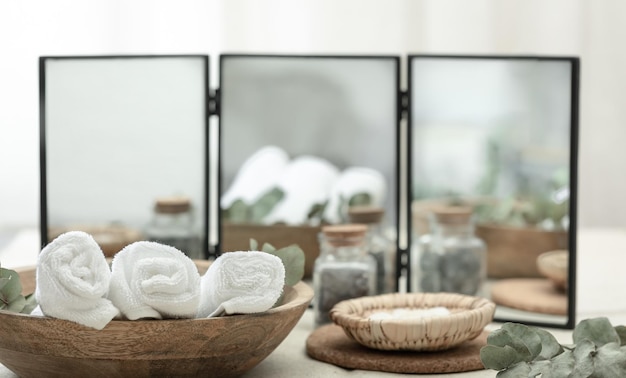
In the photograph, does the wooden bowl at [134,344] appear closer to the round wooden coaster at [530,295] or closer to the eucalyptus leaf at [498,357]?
the eucalyptus leaf at [498,357]

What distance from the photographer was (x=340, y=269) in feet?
3.30

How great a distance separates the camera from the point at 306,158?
112 centimetres

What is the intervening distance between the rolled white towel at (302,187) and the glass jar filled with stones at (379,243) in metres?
0.04

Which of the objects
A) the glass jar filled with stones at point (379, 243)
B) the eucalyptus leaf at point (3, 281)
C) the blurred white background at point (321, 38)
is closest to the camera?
the eucalyptus leaf at point (3, 281)

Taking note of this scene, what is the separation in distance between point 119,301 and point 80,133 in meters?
0.41

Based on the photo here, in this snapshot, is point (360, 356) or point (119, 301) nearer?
point (119, 301)

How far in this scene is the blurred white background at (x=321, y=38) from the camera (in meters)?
1.88

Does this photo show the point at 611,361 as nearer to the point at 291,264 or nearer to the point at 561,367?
the point at 561,367

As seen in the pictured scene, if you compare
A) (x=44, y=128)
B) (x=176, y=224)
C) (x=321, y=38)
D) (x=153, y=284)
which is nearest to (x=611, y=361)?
(x=153, y=284)

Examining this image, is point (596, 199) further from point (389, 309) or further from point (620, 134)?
point (389, 309)

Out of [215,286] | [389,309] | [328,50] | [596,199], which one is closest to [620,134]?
[596,199]

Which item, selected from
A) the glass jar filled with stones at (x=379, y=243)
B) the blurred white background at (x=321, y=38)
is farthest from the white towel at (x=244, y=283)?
the blurred white background at (x=321, y=38)

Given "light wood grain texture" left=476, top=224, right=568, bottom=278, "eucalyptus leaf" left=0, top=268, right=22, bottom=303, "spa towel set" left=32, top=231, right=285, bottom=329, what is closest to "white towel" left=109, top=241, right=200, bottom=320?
"spa towel set" left=32, top=231, right=285, bottom=329

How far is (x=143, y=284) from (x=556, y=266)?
0.51m
